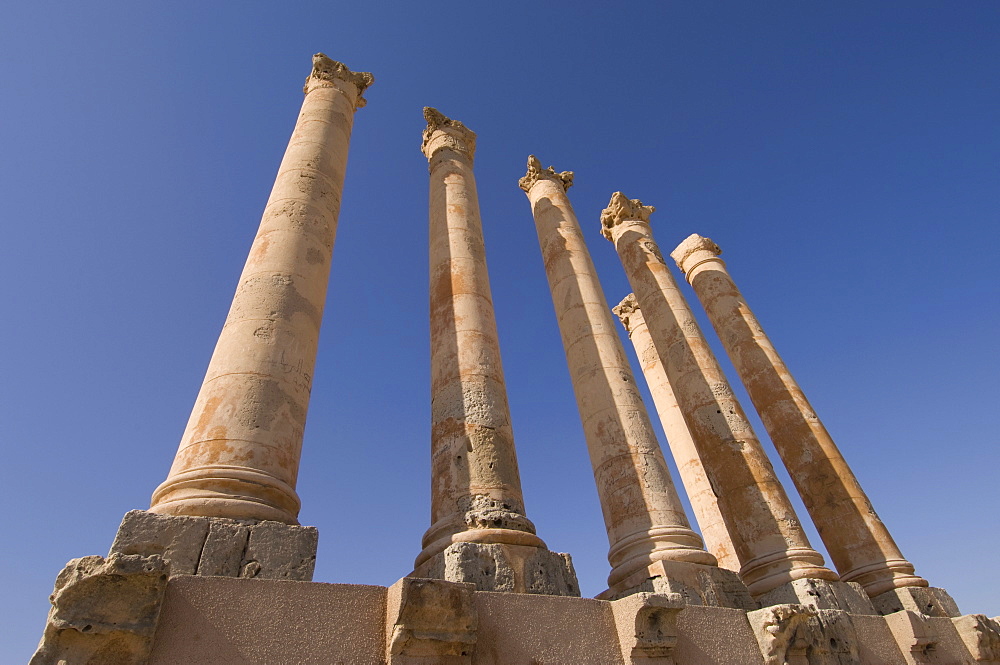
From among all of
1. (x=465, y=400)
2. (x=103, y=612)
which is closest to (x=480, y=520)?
(x=465, y=400)

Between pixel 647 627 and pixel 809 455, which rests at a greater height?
pixel 809 455

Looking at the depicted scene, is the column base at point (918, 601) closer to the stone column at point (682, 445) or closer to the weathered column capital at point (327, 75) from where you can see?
the stone column at point (682, 445)

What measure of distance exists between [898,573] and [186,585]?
2000cm

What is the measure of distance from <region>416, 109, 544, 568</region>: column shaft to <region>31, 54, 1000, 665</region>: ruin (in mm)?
71

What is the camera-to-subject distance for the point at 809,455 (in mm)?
21719

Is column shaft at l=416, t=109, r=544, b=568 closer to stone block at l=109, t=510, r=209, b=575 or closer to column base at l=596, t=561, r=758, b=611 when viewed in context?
column base at l=596, t=561, r=758, b=611

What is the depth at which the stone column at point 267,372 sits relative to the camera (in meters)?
10.0

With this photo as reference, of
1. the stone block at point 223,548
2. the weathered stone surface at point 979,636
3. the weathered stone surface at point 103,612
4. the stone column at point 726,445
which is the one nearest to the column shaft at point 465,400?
the stone block at point 223,548

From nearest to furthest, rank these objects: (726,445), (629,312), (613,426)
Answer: (613,426) < (726,445) < (629,312)

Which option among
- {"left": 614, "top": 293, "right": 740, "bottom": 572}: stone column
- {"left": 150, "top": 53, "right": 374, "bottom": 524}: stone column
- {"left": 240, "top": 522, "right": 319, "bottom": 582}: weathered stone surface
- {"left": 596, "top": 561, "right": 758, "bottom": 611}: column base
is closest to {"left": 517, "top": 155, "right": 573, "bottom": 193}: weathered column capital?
{"left": 614, "top": 293, "right": 740, "bottom": 572}: stone column

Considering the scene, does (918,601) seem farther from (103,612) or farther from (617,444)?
(103,612)

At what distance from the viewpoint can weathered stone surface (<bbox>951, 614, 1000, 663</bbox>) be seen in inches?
578

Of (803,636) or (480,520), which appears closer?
(803,636)

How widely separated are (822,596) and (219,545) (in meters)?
14.5
